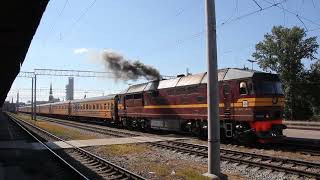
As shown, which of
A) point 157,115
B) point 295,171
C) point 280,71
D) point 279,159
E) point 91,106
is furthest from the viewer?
point 280,71

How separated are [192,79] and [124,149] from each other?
636 centimetres

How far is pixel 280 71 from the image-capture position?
234 ft

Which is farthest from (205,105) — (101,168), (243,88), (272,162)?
(101,168)

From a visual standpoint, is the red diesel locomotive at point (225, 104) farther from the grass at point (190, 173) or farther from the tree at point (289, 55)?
the tree at point (289, 55)

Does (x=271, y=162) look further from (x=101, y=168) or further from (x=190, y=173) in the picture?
(x=101, y=168)

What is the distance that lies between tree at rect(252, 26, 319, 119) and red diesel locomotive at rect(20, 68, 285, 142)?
124ft

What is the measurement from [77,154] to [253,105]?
8.15m

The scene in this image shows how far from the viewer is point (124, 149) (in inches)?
832

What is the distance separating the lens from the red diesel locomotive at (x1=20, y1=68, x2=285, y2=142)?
20281 mm

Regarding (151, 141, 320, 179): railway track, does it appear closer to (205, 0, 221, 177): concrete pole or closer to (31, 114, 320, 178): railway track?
(31, 114, 320, 178): railway track

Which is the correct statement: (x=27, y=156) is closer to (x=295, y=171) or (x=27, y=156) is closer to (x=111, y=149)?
(x=111, y=149)

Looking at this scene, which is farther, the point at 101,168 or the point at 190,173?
the point at 101,168

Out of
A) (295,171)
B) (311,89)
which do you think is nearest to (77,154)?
(295,171)

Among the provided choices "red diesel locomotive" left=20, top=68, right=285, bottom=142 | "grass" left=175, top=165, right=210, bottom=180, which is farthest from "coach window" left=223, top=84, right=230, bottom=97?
"grass" left=175, top=165, right=210, bottom=180
